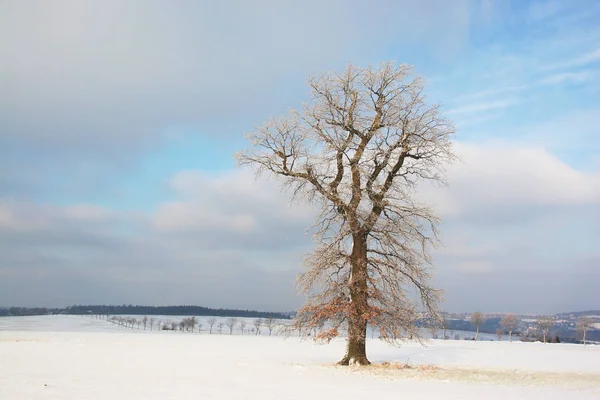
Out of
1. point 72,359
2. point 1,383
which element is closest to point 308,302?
point 72,359

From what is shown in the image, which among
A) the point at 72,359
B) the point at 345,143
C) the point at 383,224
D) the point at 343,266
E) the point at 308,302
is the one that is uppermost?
the point at 345,143

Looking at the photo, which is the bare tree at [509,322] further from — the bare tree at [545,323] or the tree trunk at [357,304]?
the tree trunk at [357,304]

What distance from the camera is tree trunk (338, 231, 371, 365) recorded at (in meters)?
23.5

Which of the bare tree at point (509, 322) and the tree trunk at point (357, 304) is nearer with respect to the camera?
the tree trunk at point (357, 304)

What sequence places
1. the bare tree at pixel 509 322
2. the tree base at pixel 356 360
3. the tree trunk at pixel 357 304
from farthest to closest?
1. the bare tree at pixel 509 322
2. the tree base at pixel 356 360
3. the tree trunk at pixel 357 304

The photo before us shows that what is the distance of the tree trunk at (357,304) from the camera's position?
23.5 meters

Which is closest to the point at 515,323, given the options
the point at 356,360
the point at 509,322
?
the point at 509,322

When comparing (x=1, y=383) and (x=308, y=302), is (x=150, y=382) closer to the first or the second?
(x=1, y=383)

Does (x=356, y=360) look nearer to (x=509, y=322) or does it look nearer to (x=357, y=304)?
Answer: (x=357, y=304)

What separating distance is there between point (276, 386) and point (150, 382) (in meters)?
4.05

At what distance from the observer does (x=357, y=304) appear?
2375 centimetres

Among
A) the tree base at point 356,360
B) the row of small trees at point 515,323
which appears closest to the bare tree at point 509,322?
the row of small trees at point 515,323

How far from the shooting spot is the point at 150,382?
15.8 meters

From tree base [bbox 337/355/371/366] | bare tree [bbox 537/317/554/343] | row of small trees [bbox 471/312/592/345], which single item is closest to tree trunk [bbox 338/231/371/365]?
tree base [bbox 337/355/371/366]
